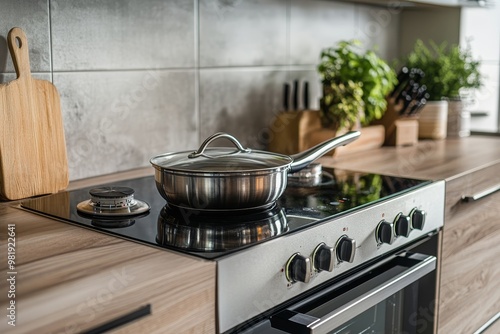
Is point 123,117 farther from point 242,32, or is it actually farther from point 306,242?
point 306,242

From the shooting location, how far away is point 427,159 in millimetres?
1993

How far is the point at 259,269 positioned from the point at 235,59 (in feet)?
3.54

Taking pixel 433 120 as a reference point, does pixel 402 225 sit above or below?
below

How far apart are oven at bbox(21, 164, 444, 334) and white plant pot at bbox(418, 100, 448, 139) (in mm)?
830

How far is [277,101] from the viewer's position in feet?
7.20

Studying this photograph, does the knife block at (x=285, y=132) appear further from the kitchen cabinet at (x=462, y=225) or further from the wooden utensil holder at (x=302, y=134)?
the kitchen cabinet at (x=462, y=225)

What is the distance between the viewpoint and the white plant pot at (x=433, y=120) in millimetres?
2400

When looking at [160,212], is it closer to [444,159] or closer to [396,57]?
[444,159]

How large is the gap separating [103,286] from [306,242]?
42cm

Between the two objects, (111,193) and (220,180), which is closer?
(220,180)

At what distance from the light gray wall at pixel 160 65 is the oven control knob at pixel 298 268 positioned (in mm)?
723

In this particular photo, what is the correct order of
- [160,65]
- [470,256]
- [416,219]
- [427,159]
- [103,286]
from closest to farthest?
[103,286], [416,219], [160,65], [470,256], [427,159]

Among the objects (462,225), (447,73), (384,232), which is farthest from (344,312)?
(447,73)

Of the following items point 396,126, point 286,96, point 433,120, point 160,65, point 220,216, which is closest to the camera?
point 220,216
